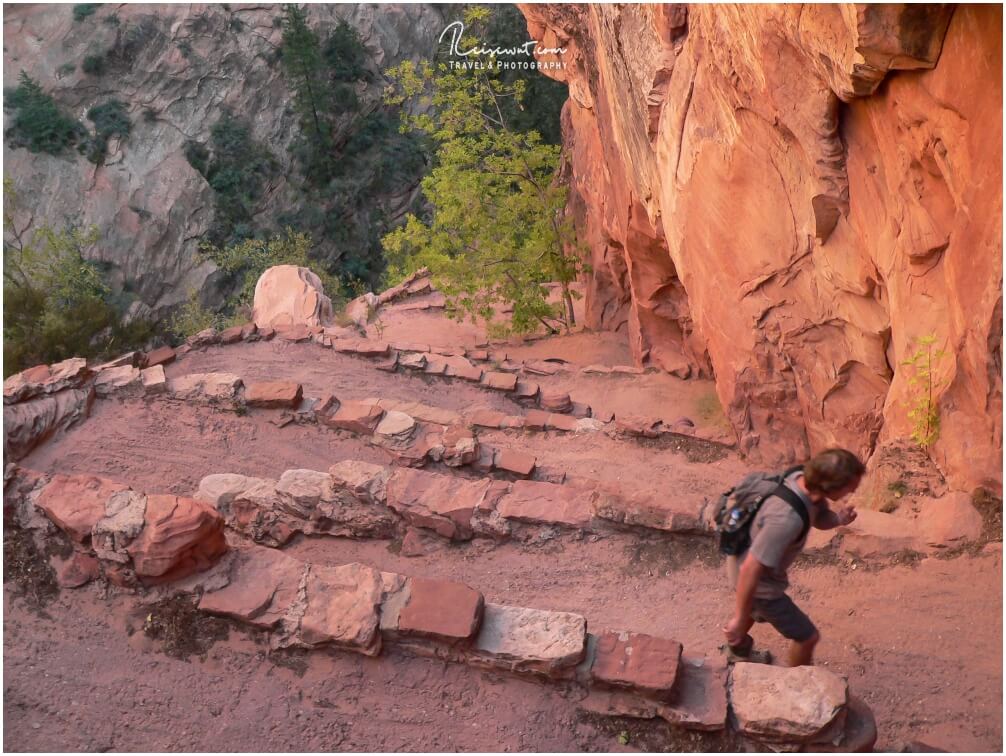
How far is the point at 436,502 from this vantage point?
6.07 metres

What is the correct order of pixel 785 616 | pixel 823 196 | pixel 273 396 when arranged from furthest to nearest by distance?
pixel 273 396 → pixel 823 196 → pixel 785 616

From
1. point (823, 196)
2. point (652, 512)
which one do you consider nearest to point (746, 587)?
point (652, 512)

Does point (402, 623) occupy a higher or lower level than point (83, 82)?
lower

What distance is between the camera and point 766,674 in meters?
3.98

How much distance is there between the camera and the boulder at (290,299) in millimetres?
15062

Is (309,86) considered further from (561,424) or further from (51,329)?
(561,424)

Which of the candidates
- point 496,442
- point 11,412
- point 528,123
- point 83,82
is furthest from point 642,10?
point 83,82

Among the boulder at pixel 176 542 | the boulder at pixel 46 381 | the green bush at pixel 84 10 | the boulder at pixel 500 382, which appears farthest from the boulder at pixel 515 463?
the green bush at pixel 84 10

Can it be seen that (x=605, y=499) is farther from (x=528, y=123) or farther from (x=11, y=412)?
(x=528, y=123)

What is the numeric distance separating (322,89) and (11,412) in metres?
29.2

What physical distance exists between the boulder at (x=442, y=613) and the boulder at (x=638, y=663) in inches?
28.1

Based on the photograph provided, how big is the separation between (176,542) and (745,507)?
3.31 metres

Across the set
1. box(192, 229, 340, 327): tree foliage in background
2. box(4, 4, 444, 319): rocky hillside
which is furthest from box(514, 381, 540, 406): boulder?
box(4, 4, 444, 319): rocky hillside

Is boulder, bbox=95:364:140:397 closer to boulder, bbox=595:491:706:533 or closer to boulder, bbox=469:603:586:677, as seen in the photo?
boulder, bbox=595:491:706:533
